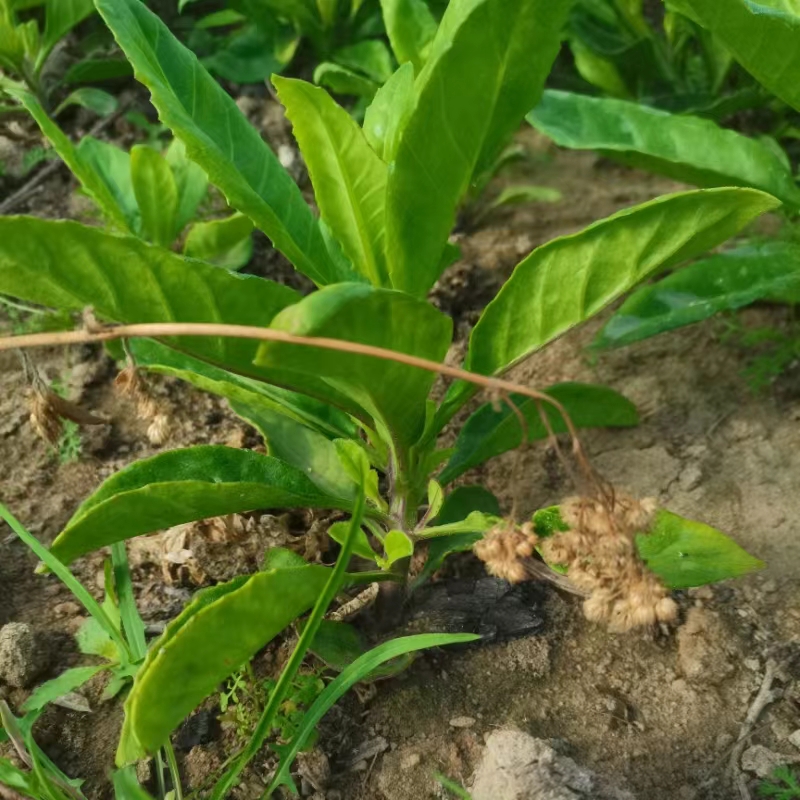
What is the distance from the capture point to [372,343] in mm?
1162

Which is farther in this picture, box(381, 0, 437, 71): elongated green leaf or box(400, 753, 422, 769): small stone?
box(381, 0, 437, 71): elongated green leaf

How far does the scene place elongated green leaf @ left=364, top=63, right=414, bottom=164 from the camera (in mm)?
1476

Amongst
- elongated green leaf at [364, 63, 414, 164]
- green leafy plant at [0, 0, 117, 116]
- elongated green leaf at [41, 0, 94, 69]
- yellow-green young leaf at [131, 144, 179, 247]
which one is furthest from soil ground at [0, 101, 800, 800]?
elongated green leaf at [41, 0, 94, 69]

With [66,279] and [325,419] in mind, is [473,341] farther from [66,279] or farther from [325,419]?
[66,279]

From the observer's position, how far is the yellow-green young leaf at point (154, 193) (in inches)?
85.4

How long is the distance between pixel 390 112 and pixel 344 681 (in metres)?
0.95

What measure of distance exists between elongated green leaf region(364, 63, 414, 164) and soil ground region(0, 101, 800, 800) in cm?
58

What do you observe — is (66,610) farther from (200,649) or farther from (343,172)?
(343,172)

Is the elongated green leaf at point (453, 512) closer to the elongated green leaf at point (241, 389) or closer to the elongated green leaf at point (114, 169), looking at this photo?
the elongated green leaf at point (241, 389)

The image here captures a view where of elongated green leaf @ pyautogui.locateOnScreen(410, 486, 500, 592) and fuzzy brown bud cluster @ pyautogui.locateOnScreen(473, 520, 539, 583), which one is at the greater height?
fuzzy brown bud cluster @ pyautogui.locateOnScreen(473, 520, 539, 583)

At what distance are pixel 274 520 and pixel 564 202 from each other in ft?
5.17

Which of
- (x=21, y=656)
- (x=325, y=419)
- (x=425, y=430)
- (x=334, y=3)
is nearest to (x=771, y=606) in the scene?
(x=425, y=430)

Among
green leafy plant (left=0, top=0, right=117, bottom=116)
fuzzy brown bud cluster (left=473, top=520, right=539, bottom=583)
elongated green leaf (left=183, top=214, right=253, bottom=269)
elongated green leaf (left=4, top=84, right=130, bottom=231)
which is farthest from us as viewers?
green leafy plant (left=0, top=0, right=117, bottom=116)

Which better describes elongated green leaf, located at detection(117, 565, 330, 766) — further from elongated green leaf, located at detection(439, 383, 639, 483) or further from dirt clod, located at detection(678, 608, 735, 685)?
dirt clod, located at detection(678, 608, 735, 685)
